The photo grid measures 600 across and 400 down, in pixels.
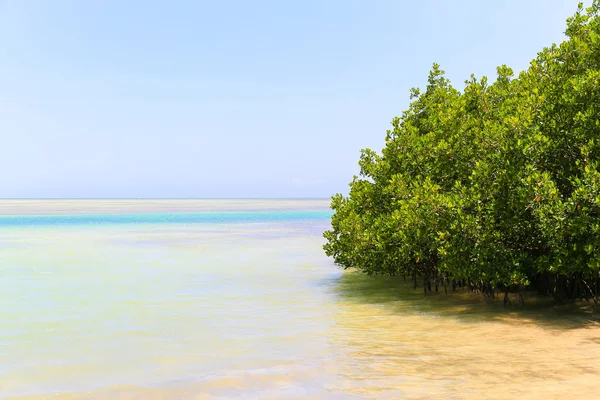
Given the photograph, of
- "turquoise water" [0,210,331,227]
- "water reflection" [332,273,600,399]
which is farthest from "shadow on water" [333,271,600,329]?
"turquoise water" [0,210,331,227]

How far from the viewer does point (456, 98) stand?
43.0 feet

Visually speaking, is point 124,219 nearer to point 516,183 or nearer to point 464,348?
point 516,183

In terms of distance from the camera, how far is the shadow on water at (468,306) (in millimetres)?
10062

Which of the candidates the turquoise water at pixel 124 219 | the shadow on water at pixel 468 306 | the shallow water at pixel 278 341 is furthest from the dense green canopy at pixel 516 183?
the turquoise water at pixel 124 219

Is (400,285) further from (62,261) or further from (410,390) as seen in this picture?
(62,261)

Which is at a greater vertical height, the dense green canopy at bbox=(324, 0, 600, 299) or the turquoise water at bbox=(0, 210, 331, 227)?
the dense green canopy at bbox=(324, 0, 600, 299)

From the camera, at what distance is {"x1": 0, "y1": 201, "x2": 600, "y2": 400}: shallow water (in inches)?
262

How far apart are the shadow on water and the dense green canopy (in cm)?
44

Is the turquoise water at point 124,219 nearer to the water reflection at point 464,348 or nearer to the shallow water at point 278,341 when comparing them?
the shallow water at point 278,341

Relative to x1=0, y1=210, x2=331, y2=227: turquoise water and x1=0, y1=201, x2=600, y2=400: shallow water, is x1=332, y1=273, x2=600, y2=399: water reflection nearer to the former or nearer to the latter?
x1=0, y1=201, x2=600, y2=400: shallow water

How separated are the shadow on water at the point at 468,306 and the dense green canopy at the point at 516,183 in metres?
0.44

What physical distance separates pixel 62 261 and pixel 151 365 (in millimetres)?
15727

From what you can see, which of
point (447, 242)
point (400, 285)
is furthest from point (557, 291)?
point (400, 285)

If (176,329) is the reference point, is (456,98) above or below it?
above
